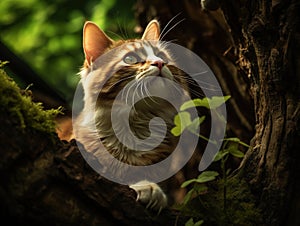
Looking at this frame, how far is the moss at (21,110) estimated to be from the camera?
1.41m

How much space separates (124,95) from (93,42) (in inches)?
14.2

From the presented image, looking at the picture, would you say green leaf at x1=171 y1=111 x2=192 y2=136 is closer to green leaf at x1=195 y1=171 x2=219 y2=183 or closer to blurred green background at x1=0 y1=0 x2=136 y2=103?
green leaf at x1=195 y1=171 x2=219 y2=183

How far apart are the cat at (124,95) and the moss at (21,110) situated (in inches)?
22.4

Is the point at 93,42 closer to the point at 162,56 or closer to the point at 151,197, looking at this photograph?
the point at 162,56

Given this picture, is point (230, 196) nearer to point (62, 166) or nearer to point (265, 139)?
point (265, 139)

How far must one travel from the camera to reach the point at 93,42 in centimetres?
247

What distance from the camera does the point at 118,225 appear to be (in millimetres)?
1563

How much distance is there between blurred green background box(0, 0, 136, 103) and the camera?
144 inches

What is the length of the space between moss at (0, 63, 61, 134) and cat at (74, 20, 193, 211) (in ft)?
1.86

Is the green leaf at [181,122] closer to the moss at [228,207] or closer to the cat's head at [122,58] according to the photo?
the moss at [228,207]

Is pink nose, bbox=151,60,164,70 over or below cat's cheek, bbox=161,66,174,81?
over

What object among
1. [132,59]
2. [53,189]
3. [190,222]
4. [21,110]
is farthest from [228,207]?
[132,59]

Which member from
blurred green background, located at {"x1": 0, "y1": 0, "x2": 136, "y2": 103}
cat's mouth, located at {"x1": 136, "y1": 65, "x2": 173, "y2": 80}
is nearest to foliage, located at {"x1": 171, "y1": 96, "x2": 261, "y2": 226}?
cat's mouth, located at {"x1": 136, "y1": 65, "x2": 173, "y2": 80}

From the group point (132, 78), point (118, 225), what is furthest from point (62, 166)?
point (132, 78)
